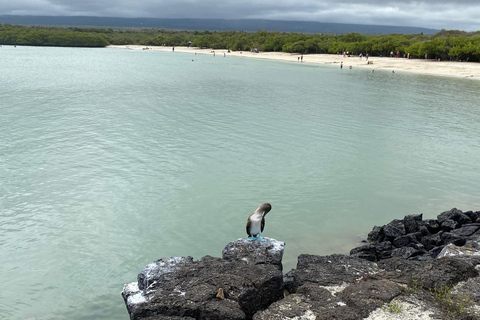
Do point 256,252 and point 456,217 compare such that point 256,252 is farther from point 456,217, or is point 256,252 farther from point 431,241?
point 456,217

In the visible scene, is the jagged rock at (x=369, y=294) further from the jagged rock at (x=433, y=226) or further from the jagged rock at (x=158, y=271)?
the jagged rock at (x=433, y=226)

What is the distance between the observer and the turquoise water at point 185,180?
9.01m

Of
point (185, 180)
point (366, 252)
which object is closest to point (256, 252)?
point (366, 252)

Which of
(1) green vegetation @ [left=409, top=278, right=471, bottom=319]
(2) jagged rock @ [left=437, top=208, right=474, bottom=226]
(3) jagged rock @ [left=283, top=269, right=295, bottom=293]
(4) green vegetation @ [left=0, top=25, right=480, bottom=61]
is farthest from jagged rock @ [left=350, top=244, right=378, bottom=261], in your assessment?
(4) green vegetation @ [left=0, top=25, right=480, bottom=61]

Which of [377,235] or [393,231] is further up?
[393,231]

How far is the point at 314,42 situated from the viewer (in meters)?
85.6

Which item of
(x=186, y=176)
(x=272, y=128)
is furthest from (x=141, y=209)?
(x=272, y=128)

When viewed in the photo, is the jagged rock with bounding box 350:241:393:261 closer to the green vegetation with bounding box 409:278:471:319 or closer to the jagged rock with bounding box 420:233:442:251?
the jagged rock with bounding box 420:233:442:251

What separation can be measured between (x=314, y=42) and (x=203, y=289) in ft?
276

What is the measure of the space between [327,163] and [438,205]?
417 centimetres

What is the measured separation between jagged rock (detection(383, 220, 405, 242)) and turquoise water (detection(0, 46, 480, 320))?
72cm

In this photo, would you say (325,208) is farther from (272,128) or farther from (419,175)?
(272,128)

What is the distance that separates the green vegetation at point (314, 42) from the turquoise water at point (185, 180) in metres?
38.6

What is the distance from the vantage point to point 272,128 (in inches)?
822
